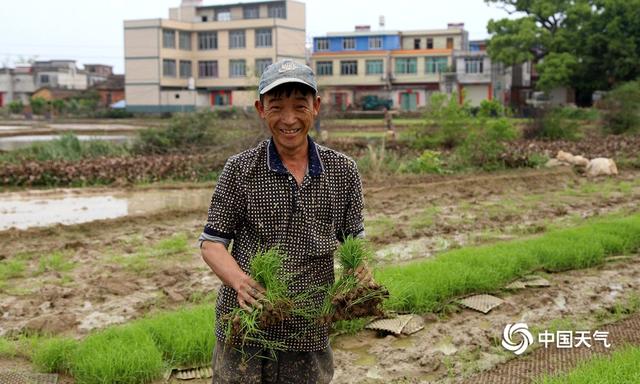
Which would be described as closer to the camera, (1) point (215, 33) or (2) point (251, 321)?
(2) point (251, 321)

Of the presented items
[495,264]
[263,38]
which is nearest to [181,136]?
[495,264]

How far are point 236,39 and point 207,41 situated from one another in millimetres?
2509

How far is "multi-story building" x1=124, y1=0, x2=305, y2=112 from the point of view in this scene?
52.7 meters

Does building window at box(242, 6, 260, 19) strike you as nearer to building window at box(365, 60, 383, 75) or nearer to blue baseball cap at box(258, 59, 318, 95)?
building window at box(365, 60, 383, 75)

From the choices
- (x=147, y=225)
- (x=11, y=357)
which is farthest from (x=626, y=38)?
(x=11, y=357)

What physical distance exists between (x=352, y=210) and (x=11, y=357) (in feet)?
10.2

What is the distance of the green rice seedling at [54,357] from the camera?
464cm

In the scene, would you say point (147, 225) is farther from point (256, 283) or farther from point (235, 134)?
point (256, 283)

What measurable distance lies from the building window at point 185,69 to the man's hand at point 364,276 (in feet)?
178

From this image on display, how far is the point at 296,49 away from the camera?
184 ft

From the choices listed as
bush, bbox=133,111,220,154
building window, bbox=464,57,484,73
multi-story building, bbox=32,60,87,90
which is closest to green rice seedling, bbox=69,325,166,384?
bush, bbox=133,111,220,154

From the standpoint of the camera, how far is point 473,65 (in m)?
51.4

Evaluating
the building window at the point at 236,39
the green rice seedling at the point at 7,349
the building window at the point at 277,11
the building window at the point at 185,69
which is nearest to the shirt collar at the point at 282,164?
the green rice seedling at the point at 7,349

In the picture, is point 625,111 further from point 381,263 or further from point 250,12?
point 250,12
